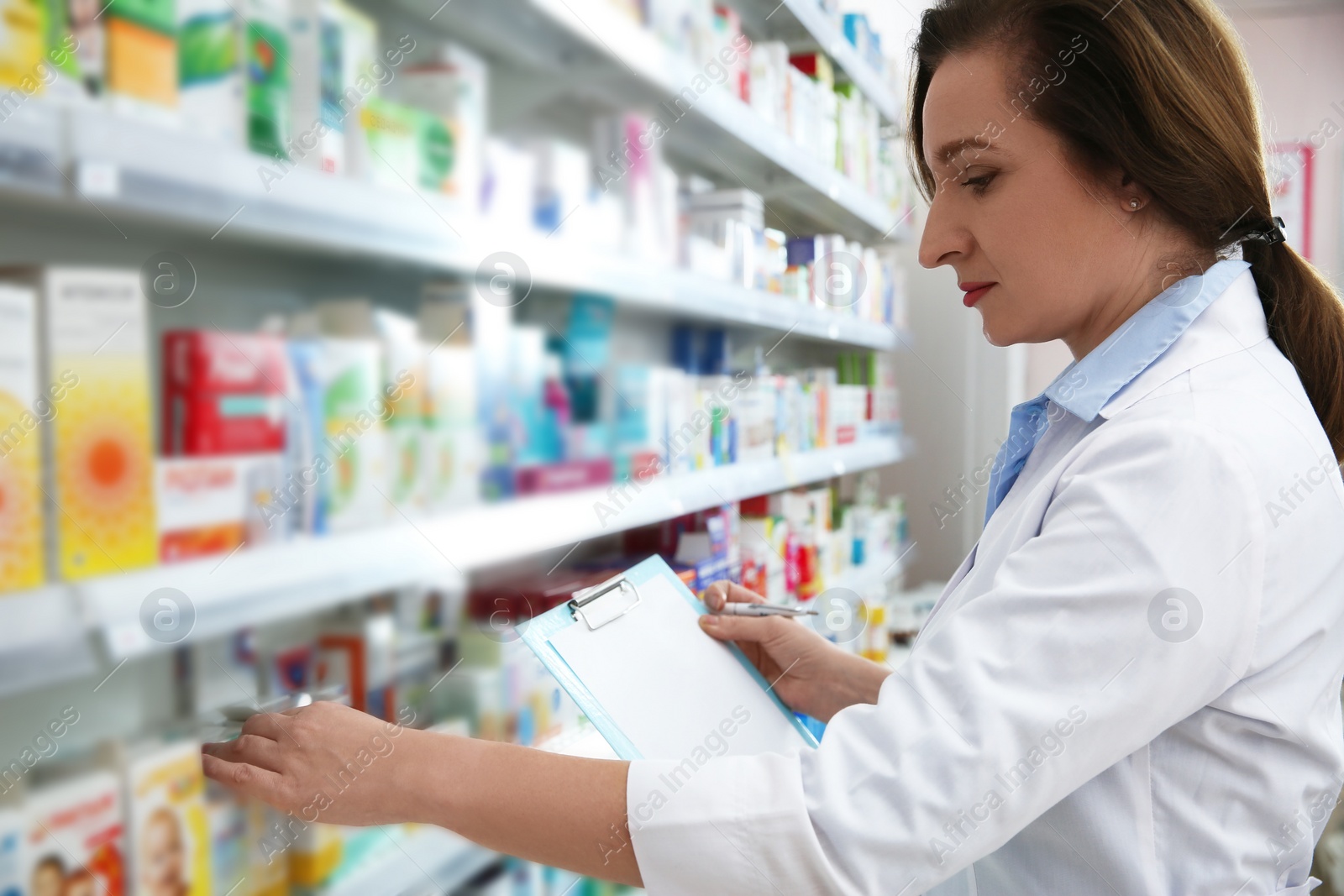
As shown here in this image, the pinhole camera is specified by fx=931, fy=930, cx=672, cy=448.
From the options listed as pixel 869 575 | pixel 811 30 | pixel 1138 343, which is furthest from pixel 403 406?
pixel 869 575

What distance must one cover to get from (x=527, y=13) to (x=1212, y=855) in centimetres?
126

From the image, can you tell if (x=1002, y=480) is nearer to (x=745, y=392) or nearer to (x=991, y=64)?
(x=991, y=64)

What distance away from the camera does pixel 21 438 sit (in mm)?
762

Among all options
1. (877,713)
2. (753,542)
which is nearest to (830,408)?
(753,542)

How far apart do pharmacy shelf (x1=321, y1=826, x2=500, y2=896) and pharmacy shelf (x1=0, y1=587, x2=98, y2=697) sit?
0.54 m

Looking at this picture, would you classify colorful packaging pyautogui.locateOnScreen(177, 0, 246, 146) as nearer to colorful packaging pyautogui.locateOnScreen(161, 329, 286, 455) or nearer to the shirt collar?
colorful packaging pyautogui.locateOnScreen(161, 329, 286, 455)

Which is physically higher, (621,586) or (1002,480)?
(1002,480)

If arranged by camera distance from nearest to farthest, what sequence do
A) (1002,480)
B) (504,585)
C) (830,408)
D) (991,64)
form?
1. (991,64)
2. (1002,480)
3. (504,585)
4. (830,408)

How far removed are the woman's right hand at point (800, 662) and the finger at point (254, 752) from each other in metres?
0.58

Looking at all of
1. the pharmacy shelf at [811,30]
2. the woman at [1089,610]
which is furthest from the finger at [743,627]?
the pharmacy shelf at [811,30]

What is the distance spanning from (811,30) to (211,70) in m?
1.75

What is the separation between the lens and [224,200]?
0.77 metres

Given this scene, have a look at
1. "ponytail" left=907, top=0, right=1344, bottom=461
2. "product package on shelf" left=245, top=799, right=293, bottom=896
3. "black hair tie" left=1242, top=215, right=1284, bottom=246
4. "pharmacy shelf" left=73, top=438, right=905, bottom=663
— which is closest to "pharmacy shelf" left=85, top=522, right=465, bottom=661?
"pharmacy shelf" left=73, top=438, right=905, bottom=663

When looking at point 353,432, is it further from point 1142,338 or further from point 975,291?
point 1142,338
